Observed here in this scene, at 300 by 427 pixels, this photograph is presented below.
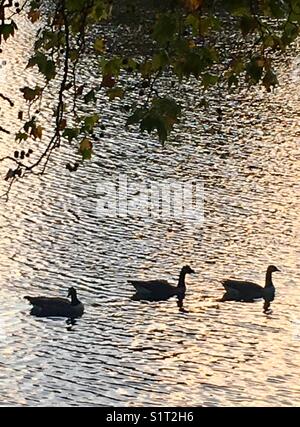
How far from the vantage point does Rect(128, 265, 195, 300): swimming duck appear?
2217 cm

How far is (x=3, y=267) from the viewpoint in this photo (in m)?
23.6

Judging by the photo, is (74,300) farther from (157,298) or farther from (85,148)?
(85,148)

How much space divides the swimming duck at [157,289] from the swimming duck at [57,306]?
1.43 metres

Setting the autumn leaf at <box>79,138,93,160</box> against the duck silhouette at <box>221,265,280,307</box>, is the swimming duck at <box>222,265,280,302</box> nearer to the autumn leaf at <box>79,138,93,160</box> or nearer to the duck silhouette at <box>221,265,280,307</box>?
the duck silhouette at <box>221,265,280,307</box>

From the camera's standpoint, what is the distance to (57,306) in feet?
68.4

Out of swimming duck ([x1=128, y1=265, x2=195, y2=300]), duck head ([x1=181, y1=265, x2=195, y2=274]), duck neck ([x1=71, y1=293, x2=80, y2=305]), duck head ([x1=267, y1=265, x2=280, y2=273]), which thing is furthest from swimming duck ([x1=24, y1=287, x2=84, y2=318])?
duck head ([x1=267, y1=265, x2=280, y2=273])

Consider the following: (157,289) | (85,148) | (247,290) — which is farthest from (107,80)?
(247,290)

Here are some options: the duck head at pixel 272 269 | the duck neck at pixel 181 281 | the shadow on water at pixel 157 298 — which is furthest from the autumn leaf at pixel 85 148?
the duck head at pixel 272 269

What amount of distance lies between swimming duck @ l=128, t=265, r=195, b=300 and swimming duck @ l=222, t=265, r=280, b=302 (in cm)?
88

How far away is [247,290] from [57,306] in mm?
4088

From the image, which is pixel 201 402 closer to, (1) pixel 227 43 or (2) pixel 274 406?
(2) pixel 274 406

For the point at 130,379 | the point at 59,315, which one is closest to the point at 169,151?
the point at 59,315

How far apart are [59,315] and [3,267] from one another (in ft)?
10.1

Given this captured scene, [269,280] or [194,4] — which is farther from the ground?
[194,4]
